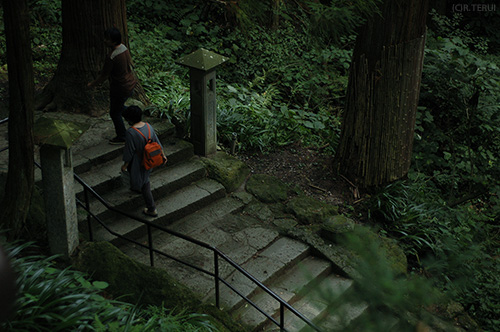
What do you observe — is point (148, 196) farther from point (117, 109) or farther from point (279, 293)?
point (279, 293)

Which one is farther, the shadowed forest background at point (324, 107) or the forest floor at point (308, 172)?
the forest floor at point (308, 172)

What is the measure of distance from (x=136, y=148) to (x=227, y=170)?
181 centimetres

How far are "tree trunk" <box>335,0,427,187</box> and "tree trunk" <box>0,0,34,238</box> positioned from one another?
451 cm

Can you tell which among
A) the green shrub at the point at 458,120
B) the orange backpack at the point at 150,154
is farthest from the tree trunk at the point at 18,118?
the green shrub at the point at 458,120

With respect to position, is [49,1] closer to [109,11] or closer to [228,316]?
A: [109,11]

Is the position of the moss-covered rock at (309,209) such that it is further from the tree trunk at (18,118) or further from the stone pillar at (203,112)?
the tree trunk at (18,118)

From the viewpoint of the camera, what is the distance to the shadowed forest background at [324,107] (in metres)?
6.64

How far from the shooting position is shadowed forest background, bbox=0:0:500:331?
21.8 ft

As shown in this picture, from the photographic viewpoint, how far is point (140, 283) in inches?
199

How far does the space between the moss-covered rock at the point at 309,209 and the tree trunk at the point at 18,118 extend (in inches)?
133

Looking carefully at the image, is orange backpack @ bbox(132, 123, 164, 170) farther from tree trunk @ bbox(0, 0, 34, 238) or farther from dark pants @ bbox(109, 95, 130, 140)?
tree trunk @ bbox(0, 0, 34, 238)

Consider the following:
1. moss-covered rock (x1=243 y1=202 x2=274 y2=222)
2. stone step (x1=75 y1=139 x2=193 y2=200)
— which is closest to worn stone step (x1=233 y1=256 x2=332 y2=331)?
moss-covered rock (x1=243 y1=202 x2=274 y2=222)

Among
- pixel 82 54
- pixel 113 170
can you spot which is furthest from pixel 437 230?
pixel 82 54

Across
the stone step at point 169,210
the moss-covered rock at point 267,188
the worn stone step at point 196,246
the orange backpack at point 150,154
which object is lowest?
the worn stone step at point 196,246
